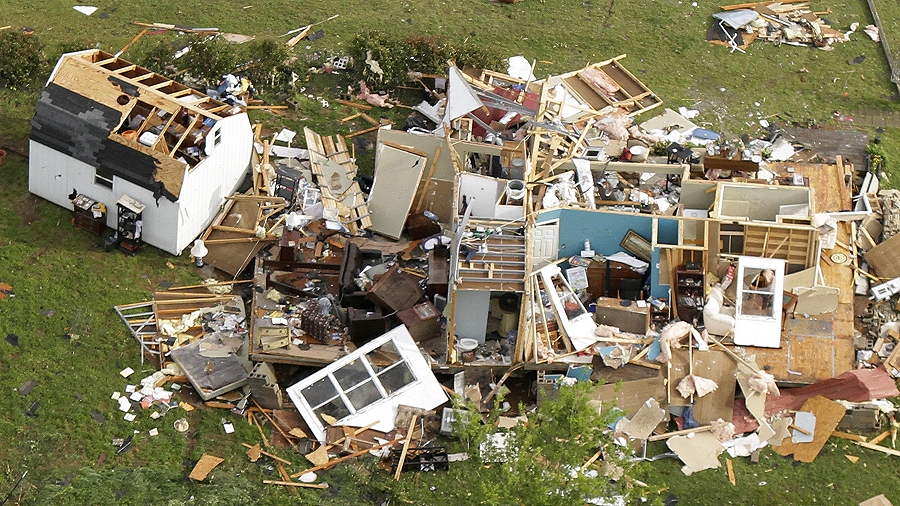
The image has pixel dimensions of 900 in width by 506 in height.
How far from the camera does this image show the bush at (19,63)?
27828 millimetres

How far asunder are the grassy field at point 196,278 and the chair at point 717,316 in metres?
2.55

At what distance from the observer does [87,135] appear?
959 inches

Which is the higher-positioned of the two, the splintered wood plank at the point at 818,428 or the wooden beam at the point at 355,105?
the wooden beam at the point at 355,105

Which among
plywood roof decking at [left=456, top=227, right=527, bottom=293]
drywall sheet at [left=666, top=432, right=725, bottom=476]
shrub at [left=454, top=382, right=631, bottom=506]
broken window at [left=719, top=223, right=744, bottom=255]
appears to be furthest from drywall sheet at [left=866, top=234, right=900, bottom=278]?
shrub at [left=454, top=382, right=631, bottom=506]

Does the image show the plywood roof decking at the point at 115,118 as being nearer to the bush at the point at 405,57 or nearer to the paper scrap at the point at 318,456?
the bush at the point at 405,57

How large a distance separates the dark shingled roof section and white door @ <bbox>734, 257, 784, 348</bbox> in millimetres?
11401

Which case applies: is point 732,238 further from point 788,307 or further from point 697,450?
point 697,450

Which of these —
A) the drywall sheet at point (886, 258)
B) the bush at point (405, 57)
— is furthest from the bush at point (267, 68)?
the drywall sheet at point (886, 258)

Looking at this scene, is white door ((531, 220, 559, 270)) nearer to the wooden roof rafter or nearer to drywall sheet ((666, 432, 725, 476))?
drywall sheet ((666, 432, 725, 476))

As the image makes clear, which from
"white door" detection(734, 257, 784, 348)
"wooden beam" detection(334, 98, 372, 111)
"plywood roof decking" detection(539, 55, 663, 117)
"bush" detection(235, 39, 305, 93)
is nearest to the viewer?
"white door" detection(734, 257, 784, 348)

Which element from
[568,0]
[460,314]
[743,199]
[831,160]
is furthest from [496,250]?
[568,0]

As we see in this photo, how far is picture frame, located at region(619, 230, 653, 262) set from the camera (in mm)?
23250

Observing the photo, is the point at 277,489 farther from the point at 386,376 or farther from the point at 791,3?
the point at 791,3

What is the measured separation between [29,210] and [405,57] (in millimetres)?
9635
